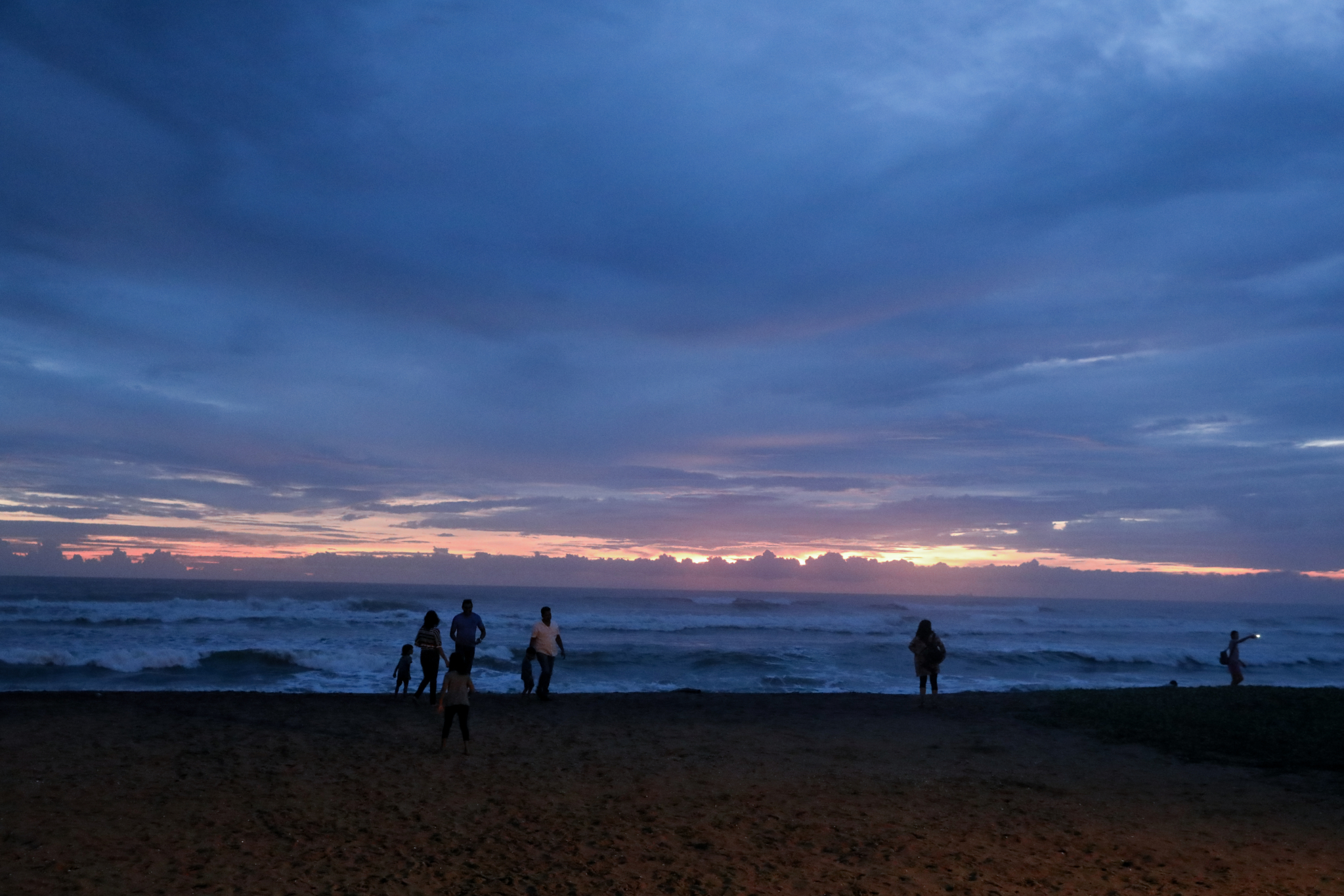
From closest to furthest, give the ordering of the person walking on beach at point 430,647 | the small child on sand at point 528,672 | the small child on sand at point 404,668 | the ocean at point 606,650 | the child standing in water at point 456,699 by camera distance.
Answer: the child standing in water at point 456,699
the person walking on beach at point 430,647
the small child on sand at point 528,672
the small child on sand at point 404,668
the ocean at point 606,650

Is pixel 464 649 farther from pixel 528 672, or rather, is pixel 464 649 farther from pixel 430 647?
pixel 528 672

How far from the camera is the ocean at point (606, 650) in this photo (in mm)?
22578

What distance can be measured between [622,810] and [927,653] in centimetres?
941

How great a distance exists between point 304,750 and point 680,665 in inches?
704

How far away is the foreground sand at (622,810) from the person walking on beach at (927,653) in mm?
2458

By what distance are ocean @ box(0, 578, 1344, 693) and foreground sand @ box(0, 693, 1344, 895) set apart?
8963 mm

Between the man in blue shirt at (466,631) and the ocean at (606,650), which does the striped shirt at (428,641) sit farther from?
the ocean at (606,650)

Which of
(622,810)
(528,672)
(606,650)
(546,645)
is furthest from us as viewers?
(606,650)

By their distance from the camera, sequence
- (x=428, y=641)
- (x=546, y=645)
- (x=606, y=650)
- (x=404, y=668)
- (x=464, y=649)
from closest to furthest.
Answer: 1. (x=464, y=649)
2. (x=428, y=641)
3. (x=546, y=645)
4. (x=404, y=668)
5. (x=606, y=650)

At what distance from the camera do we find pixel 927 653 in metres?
16.0

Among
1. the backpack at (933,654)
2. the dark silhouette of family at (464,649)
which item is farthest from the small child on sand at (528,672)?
the backpack at (933,654)

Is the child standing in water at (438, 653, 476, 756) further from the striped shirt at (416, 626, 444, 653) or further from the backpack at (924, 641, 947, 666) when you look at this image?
the backpack at (924, 641, 947, 666)

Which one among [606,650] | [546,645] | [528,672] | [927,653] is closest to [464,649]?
[546,645]

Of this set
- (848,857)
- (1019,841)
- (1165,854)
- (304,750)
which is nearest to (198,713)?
(304,750)
